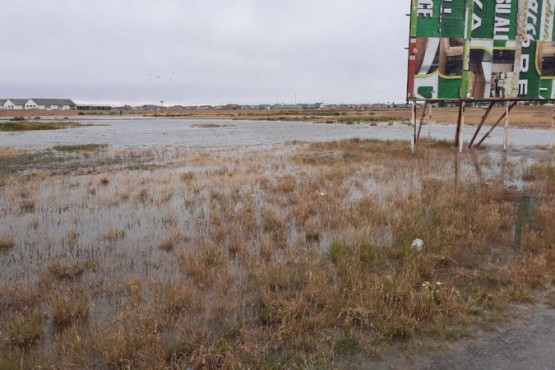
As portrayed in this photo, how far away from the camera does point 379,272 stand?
6.62 meters

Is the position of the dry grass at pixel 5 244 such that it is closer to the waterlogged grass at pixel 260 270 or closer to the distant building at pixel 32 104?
the waterlogged grass at pixel 260 270

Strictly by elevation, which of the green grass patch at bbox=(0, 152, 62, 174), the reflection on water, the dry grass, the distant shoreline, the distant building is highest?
the distant building

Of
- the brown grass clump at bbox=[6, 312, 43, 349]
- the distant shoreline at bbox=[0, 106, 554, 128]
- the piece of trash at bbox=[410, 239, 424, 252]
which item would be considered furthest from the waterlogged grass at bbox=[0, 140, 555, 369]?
the distant shoreline at bbox=[0, 106, 554, 128]

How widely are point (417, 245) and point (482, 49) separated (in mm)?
15634

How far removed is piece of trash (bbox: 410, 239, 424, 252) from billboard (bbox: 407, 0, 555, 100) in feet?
45.1

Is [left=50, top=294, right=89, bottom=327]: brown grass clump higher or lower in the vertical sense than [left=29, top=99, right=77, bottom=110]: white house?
lower

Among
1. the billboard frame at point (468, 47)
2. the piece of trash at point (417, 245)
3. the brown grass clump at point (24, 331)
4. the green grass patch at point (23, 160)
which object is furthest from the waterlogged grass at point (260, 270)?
the billboard frame at point (468, 47)

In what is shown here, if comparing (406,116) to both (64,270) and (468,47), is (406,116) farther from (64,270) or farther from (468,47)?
(64,270)

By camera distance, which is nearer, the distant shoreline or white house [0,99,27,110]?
the distant shoreline

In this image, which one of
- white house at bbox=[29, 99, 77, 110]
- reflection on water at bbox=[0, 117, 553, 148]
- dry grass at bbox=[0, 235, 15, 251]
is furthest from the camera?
white house at bbox=[29, 99, 77, 110]

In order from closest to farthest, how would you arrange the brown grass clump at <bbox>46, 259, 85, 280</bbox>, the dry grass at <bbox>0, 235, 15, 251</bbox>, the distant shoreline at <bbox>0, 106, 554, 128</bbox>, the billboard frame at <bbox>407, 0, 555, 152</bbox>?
1. the brown grass clump at <bbox>46, 259, 85, 280</bbox>
2. the dry grass at <bbox>0, 235, 15, 251</bbox>
3. the billboard frame at <bbox>407, 0, 555, 152</bbox>
4. the distant shoreline at <bbox>0, 106, 554, 128</bbox>

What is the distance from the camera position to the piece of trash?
7441mm

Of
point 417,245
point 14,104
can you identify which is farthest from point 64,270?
point 14,104

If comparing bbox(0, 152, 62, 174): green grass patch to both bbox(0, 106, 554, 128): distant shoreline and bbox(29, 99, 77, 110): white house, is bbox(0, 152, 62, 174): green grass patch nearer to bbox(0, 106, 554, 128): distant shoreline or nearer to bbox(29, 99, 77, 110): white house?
bbox(0, 106, 554, 128): distant shoreline
